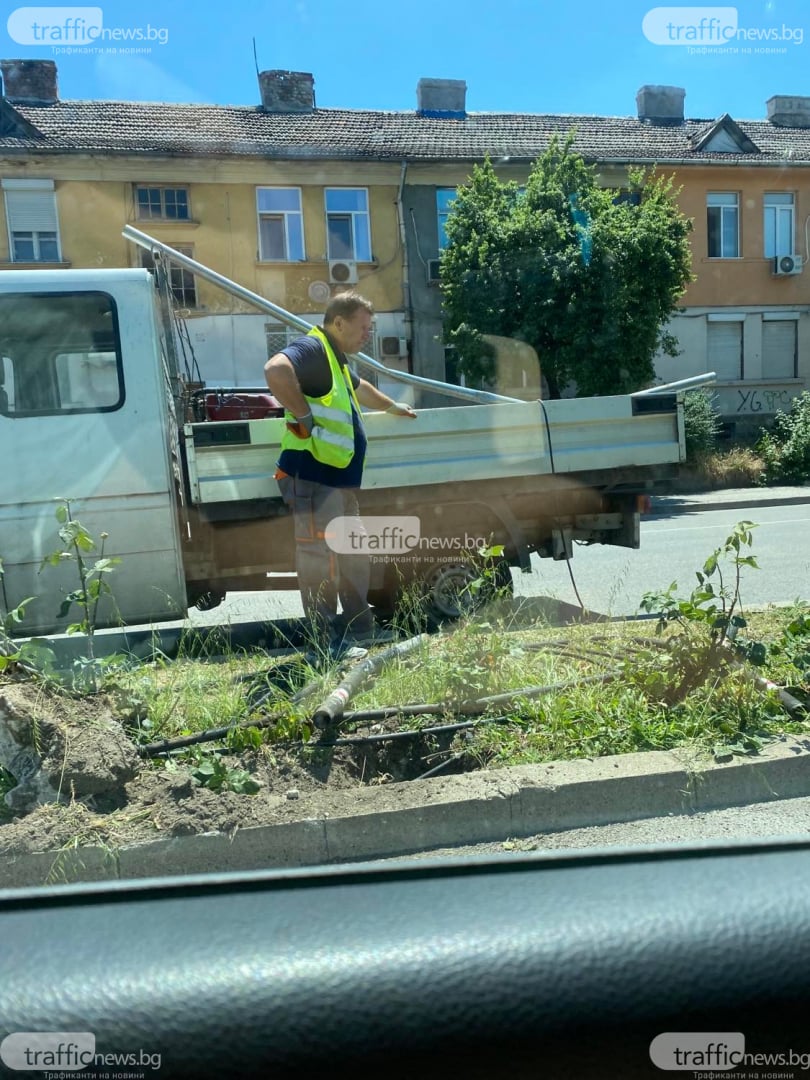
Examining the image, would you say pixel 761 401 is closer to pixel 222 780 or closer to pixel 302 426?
pixel 302 426

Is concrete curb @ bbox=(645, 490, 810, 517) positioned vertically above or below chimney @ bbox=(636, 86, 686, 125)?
below

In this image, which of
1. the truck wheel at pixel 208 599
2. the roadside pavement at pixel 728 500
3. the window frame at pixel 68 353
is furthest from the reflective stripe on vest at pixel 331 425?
the roadside pavement at pixel 728 500

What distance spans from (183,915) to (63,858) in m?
2.01

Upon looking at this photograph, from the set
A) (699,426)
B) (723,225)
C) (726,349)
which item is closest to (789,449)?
(699,426)

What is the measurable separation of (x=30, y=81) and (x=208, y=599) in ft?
68.1

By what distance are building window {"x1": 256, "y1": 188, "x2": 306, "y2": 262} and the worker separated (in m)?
17.5

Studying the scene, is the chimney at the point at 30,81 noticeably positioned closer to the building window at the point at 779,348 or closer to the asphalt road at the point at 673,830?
the building window at the point at 779,348

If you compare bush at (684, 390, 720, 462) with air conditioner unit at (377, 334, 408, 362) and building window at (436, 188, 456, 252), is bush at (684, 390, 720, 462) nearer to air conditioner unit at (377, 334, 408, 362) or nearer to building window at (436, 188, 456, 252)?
air conditioner unit at (377, 334, 408, 362)

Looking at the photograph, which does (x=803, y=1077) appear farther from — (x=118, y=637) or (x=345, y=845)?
(x=118, y=637)

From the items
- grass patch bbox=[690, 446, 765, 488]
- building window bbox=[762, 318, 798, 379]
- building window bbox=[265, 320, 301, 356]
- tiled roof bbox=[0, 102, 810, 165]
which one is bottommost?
grass patch bbox=[690, 446, 765, 488]

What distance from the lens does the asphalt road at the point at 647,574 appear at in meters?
8.02

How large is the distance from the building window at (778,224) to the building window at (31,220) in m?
18.3

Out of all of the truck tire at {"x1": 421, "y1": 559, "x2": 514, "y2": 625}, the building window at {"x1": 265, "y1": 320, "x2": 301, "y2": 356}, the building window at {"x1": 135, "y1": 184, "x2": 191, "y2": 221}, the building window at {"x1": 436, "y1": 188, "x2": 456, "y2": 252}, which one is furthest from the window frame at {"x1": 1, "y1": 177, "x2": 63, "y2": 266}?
the truck tire at {"x1": 421, "y1": 559, "x2": 514, "y2": 625}

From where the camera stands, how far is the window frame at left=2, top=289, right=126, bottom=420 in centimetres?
596
